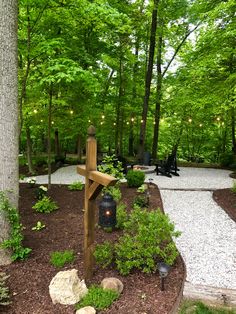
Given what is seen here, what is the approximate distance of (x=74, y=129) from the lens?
45.9ft

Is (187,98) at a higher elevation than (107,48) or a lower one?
lower

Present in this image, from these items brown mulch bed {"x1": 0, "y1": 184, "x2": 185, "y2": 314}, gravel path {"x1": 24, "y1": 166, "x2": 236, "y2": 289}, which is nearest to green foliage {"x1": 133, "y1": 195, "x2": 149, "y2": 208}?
gravel path {"x1": 24, "y1": 166, "x2": 236, "y2": 289}

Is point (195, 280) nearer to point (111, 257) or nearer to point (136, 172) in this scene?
point (111, 257)

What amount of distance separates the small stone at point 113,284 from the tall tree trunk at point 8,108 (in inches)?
66.1

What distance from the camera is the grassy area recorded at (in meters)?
3.42

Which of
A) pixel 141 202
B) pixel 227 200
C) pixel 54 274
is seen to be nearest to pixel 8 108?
pixel 54 274

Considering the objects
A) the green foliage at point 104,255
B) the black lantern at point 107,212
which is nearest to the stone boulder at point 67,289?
the green foliage at point 104,255

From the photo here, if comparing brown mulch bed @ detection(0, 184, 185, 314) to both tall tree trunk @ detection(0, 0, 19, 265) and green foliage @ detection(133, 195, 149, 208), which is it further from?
green foliage @ detection(133, 195, 149, 208)

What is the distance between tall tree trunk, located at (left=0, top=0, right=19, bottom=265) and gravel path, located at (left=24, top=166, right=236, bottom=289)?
3.04 m

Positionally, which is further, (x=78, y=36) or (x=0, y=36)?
(x=78, y=36)

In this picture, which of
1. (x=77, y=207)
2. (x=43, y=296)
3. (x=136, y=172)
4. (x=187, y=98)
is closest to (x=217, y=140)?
(x=187, y=98)

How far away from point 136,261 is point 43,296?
1.35 meters

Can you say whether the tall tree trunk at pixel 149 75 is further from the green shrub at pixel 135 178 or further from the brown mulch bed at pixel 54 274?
the brown mulch bed at pixel 54 274

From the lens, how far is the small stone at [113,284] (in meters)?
3.69
